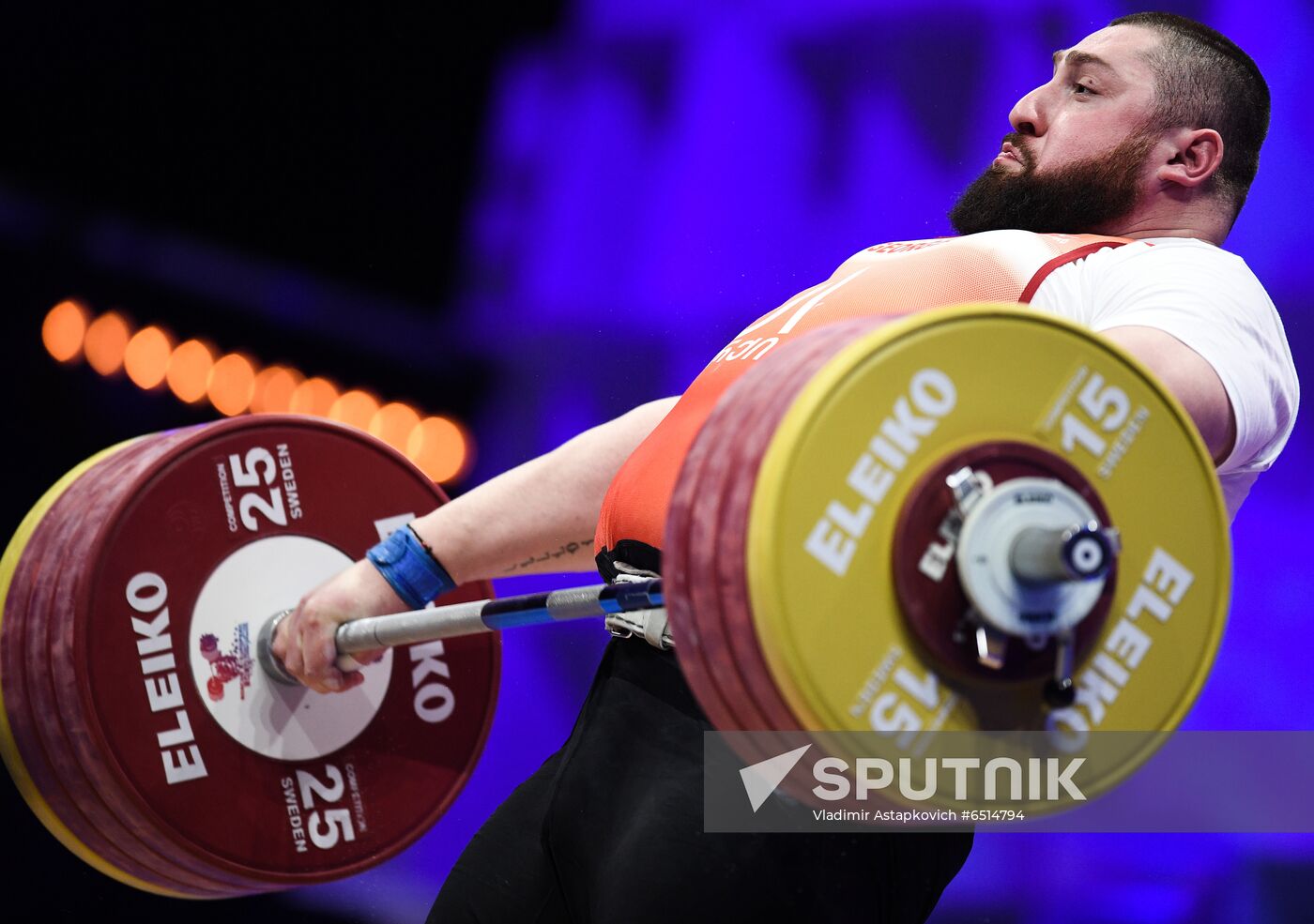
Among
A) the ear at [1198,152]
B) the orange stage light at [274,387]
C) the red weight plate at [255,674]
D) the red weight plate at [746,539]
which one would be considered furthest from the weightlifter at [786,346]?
the orange stage light at [274,387]

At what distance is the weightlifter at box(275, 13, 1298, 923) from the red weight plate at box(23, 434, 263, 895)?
1.00 ft

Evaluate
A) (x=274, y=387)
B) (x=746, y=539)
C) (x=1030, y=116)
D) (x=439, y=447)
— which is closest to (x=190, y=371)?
(x=274, y=387)

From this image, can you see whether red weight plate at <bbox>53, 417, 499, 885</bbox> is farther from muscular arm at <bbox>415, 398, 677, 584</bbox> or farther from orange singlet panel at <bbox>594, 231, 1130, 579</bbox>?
orange singlet panel at <bbox>594, 231, 1130, 579</bbox>

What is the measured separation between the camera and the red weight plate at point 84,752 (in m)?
1.91

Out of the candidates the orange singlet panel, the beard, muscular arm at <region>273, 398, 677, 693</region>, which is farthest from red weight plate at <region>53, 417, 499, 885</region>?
the beard

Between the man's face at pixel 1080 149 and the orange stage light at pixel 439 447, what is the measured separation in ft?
8.03

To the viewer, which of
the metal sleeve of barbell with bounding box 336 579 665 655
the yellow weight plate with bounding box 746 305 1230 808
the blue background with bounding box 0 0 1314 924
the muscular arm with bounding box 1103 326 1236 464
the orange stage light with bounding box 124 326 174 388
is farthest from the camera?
the orange stage light with bounding box 124 326 174 388

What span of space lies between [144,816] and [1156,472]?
57.4 inches

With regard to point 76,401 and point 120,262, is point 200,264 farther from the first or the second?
point 76,401

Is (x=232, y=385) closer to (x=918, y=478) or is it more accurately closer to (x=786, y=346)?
(x=786, y=346)

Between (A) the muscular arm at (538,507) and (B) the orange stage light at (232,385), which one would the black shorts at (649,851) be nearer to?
(A) the muscular arm at (538,507)

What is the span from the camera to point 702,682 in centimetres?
112

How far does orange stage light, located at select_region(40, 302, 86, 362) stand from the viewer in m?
3.57

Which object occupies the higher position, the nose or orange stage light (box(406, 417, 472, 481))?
the nose
